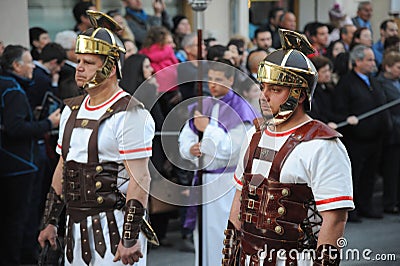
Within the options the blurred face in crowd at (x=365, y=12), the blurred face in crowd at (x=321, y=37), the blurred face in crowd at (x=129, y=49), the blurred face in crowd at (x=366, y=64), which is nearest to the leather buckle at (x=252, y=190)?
the blurred face in crowd at (x=129, y=49)

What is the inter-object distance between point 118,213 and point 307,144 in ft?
4.53

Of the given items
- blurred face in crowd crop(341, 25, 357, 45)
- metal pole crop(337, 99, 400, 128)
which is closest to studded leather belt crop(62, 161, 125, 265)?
metal pole crop(337, 99, 400, 128)

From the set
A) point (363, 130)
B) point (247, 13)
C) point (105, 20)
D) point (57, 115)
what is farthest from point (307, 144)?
point (247, 13)

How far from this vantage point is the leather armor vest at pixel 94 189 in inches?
191

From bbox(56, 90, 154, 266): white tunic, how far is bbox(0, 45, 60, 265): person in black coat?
2.15 meters

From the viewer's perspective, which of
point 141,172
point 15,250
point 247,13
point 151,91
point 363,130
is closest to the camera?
point 141,172

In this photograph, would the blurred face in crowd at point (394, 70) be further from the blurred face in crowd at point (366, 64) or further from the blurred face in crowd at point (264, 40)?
the blurred face in crowd at point (264, 40)

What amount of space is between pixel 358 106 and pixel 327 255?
5.33 meters

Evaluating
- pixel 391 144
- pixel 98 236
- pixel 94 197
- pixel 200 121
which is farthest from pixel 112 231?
pixel 391 144

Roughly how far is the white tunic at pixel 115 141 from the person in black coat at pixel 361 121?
14.3 ft

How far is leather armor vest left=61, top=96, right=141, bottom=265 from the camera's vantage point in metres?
4.84

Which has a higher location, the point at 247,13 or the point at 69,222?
the point at 247,13

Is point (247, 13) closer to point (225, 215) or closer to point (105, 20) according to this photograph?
point (225, 215)

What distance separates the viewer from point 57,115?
7.28 metres
